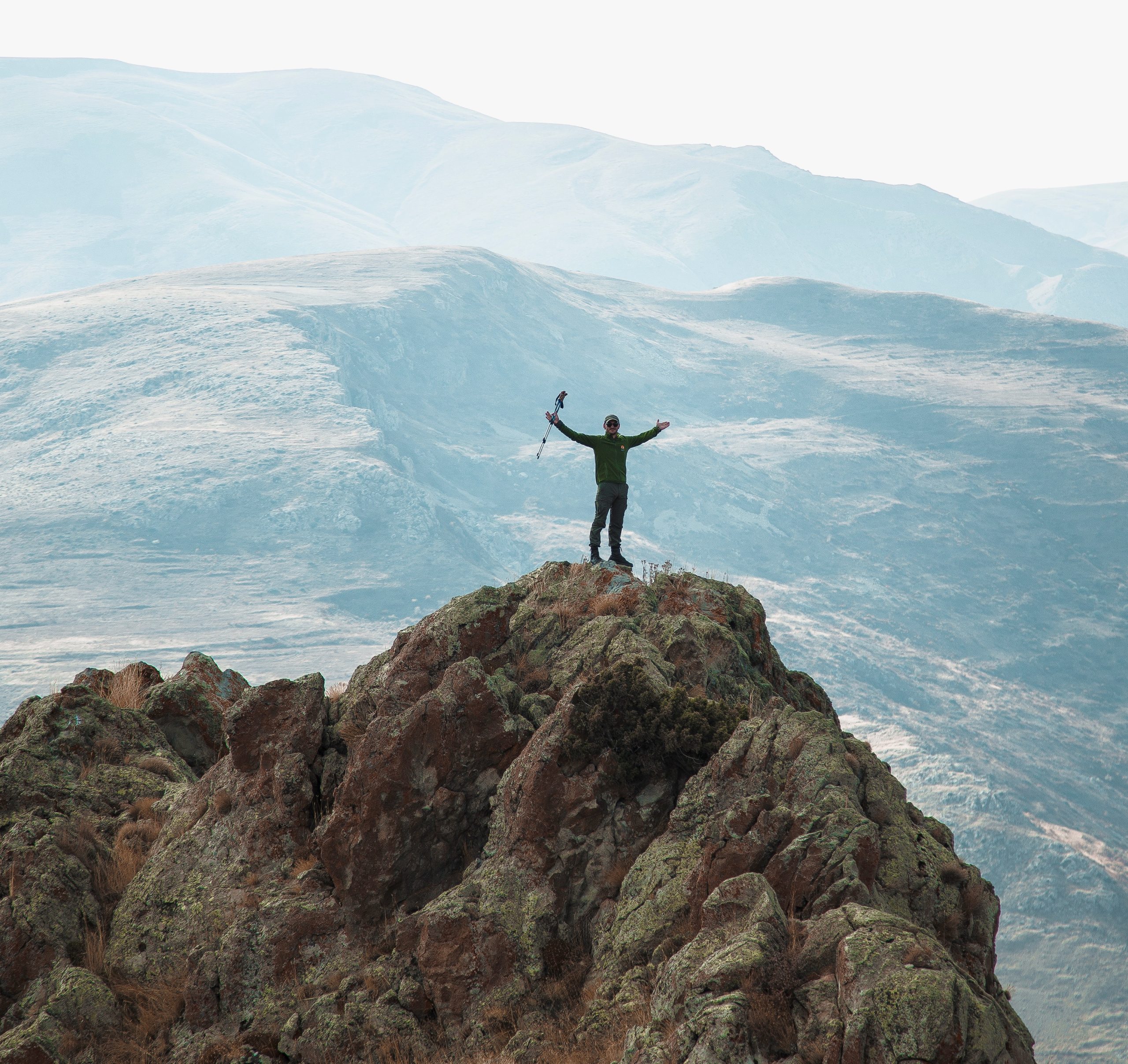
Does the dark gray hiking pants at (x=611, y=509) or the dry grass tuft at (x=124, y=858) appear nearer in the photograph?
the dry grass tuft at (x=124, y=858)

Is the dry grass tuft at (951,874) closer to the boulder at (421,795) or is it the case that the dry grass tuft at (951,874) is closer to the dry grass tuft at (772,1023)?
the dry grass tuft at (772,1023)

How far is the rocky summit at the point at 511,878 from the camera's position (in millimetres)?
8719

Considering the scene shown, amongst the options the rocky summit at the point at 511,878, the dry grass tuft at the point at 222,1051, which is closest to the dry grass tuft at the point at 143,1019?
the rocky summit at the point at 511,878

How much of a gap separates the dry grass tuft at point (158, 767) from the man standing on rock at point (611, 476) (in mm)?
7450

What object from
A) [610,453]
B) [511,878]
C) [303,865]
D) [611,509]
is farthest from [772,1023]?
[611,509]

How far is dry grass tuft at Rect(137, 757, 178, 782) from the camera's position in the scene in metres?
16.1

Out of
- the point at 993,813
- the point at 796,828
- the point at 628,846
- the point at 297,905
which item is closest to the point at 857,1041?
the point at 796,828

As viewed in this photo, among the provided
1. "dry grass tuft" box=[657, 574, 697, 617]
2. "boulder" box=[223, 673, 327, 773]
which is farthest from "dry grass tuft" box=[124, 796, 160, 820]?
"dry grass tuft" box=[657, 574, 697, 617]

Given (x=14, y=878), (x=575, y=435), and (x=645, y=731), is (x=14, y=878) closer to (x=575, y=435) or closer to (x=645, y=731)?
(x=645, y=731)

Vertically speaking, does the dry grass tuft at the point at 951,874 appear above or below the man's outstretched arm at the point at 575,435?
below

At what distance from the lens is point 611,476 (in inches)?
722

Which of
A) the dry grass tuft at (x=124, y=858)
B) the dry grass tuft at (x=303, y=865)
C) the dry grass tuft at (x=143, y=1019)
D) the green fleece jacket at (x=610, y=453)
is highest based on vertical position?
the green fleece jacket at (x=610, y=453)

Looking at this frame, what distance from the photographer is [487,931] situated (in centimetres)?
1126

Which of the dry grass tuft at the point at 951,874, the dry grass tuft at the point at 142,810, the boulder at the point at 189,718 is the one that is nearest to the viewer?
the dry grass tuft at the point at 951,874
